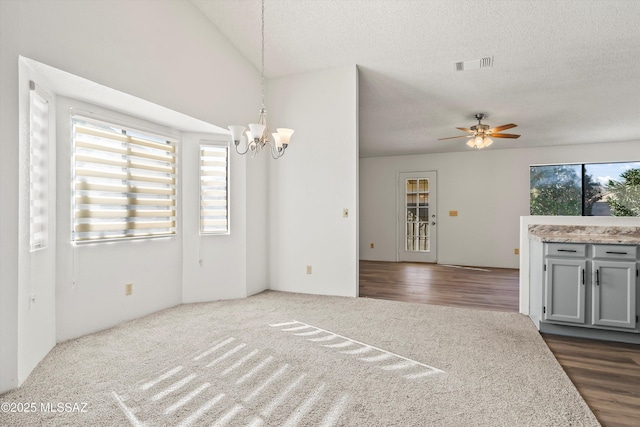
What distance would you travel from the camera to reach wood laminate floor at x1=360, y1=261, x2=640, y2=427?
2.02 metres

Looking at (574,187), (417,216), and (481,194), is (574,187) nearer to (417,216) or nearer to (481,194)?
(481,194)

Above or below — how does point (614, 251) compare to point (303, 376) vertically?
above

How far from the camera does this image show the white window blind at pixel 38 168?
7.73 ft

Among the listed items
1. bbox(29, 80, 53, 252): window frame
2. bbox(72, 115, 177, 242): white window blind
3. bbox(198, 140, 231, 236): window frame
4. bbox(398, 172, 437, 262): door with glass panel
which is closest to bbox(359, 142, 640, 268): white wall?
bbox(398, 172, 437, 262): door with glass panel

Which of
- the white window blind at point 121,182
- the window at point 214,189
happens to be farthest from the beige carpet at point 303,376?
the window at point 214,189

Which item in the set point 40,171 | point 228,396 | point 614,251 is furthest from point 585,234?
point 40,171

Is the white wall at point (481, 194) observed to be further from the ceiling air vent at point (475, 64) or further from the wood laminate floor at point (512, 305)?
the ceiling air vent at point (475, 64)

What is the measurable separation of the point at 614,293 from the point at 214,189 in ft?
13.7

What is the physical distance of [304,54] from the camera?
4094 millimetres

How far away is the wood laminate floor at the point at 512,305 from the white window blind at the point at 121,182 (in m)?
2.84

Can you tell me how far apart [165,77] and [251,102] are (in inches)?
55.9

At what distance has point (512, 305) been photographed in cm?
412

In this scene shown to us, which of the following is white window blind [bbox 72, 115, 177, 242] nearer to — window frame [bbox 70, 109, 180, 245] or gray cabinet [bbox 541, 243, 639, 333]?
window frame [bbox 70, 109, 180, 245]

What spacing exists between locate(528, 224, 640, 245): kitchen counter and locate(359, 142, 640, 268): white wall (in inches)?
166
